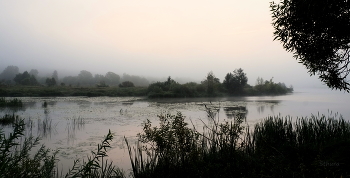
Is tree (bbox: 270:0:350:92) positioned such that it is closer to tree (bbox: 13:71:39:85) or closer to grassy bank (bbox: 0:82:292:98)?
grassy bank (bbox: 0:82:292:98)

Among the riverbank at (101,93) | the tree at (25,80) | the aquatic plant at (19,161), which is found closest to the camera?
the aquatic plant at (19,161)

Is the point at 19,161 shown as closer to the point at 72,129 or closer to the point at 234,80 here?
the point at 72,129

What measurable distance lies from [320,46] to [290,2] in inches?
48.8

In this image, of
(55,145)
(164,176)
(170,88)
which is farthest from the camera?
(170,88)

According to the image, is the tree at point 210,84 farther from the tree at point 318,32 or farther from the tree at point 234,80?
the tree at point 318,32

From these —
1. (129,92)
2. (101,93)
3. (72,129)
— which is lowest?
(72,129)

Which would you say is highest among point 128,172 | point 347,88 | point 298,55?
→ point 298,55

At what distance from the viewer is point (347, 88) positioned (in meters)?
5.82

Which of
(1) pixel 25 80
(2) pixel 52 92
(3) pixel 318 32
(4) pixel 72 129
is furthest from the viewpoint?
(1) pixel 25 80

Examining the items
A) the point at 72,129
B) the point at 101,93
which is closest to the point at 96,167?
the point at 72,129

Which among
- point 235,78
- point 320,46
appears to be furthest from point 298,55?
point 235,78

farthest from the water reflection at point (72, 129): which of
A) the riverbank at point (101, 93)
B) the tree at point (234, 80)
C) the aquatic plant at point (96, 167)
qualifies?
the tree at point (234, 80)

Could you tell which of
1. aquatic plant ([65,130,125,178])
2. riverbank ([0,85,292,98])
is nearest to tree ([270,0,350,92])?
aquatic plant ([65,130,125,178])

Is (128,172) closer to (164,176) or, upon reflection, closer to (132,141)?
(164,176)
